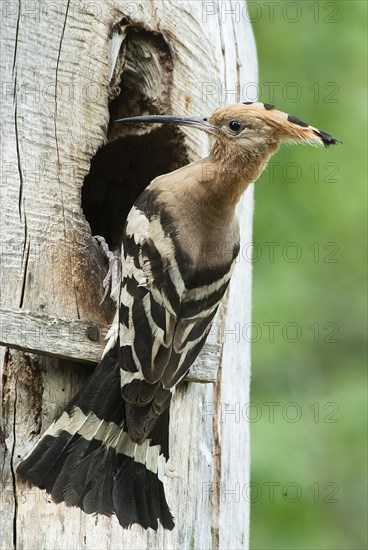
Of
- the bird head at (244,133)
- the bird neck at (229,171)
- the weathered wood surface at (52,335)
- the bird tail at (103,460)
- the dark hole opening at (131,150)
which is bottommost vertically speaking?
the bird tail at (103,460)

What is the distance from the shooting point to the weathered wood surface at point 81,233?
3148mm

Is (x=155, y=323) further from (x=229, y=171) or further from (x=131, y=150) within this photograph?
(x=131, y=150)

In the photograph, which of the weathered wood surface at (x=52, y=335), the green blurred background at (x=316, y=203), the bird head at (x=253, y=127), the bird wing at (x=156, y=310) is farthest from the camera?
the green blurred background at (x=316, y=203)

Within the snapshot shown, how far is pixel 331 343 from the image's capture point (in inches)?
249

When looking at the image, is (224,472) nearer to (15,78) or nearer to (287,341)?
(15,78)

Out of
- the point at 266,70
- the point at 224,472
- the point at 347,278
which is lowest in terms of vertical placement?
the point at 224,472

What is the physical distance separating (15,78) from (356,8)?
2639 mm

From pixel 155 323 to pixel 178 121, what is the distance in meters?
0.87

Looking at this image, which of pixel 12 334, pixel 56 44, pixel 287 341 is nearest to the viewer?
pixel 12 334

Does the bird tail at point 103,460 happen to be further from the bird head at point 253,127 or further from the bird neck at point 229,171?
the bird head at point 253,127

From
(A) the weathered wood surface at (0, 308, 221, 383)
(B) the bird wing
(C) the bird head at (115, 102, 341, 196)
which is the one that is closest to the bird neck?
(C) the bird head at (115, 102, 341, 196)

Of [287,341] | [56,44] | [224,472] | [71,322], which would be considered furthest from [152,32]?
[287,341]

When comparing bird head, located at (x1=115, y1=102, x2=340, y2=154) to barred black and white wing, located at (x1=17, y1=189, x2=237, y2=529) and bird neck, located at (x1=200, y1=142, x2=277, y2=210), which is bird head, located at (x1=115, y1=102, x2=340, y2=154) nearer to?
bird neck, located at (x1=200, y1=142, x2=277, y2=210)

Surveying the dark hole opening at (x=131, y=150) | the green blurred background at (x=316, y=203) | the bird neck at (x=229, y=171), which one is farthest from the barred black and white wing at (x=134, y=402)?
the green blurred background at (x=316, y=203)
